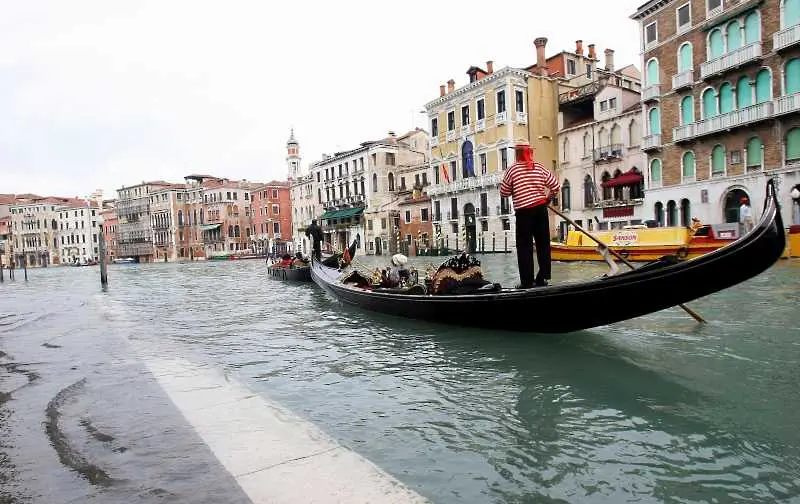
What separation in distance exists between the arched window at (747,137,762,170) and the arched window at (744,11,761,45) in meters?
3.02

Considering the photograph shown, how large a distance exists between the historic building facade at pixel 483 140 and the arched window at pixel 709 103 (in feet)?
28.5

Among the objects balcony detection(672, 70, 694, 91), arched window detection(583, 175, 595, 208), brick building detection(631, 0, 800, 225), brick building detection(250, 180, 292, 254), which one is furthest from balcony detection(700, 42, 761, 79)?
brick building detection(250, 180, 292, 254)

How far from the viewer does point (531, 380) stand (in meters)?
3.97

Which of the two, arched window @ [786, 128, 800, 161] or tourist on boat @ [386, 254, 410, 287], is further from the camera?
arched window @ [786, 128, 800, 161]

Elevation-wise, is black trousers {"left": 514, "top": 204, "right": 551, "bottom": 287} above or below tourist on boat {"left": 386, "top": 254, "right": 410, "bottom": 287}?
above

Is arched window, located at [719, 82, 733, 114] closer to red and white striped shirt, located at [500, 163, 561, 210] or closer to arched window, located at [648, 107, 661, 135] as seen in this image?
arched window, located at [648, 107, 661, 135]

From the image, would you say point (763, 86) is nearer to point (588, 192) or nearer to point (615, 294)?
point (588, 192)

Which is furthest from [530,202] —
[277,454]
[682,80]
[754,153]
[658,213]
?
[658,213]

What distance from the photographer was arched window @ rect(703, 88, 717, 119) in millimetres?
17609

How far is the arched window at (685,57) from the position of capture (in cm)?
1828

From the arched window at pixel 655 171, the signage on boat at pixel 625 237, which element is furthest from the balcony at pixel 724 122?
the signage on boat at pixel 625 237

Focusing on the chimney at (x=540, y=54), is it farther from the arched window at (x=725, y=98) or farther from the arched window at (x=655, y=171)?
the arched window at (x=725, y=98)

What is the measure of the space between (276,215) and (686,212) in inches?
1548

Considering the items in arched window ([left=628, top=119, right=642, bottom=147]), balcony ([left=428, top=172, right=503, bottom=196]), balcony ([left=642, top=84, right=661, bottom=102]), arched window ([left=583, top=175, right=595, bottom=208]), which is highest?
balcony ([left=642, top=84, right=661, bottom=102])
